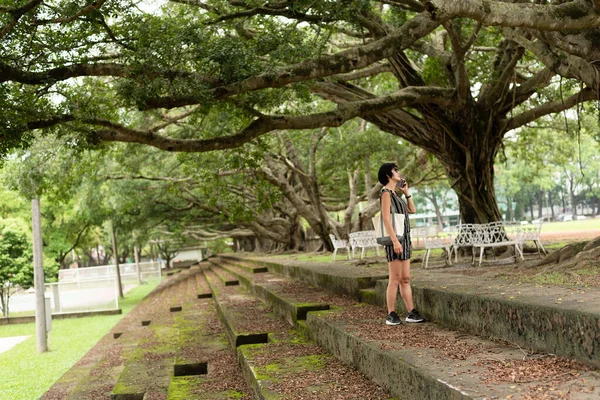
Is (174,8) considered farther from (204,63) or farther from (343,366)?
(343,366)

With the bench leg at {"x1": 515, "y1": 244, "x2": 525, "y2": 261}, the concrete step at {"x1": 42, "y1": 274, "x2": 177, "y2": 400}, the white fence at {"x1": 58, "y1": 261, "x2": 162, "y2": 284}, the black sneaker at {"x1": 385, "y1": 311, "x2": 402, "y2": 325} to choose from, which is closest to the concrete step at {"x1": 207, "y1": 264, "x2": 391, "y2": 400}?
the black sneaker at {"x1": 385, "y1": 311, "x2": 402, "y2": 325}

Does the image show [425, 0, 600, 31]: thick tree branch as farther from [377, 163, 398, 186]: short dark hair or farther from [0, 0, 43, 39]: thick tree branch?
[0, 0, 43, 39]: thick tree branch

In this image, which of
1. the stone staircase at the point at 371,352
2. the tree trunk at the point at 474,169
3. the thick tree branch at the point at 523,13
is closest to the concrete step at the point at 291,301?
the stone staircase at the point at 371,352

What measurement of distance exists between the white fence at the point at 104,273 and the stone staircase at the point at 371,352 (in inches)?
925

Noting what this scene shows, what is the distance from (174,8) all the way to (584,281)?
32.2ft

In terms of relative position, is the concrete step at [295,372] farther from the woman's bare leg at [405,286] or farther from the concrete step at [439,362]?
the woman's bare leg at [405,286]

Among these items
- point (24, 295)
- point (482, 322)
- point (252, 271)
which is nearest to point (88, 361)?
point (252, 271)

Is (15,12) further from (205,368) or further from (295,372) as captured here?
(295,372)

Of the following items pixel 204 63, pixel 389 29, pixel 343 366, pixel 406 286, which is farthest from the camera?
pixel 389 29

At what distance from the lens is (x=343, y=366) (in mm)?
5254

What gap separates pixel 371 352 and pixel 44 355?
499 inches

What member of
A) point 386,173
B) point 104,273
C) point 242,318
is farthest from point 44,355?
point 104,273

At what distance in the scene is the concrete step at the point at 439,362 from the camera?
127 inches

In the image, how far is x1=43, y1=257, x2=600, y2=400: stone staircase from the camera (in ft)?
11.6
